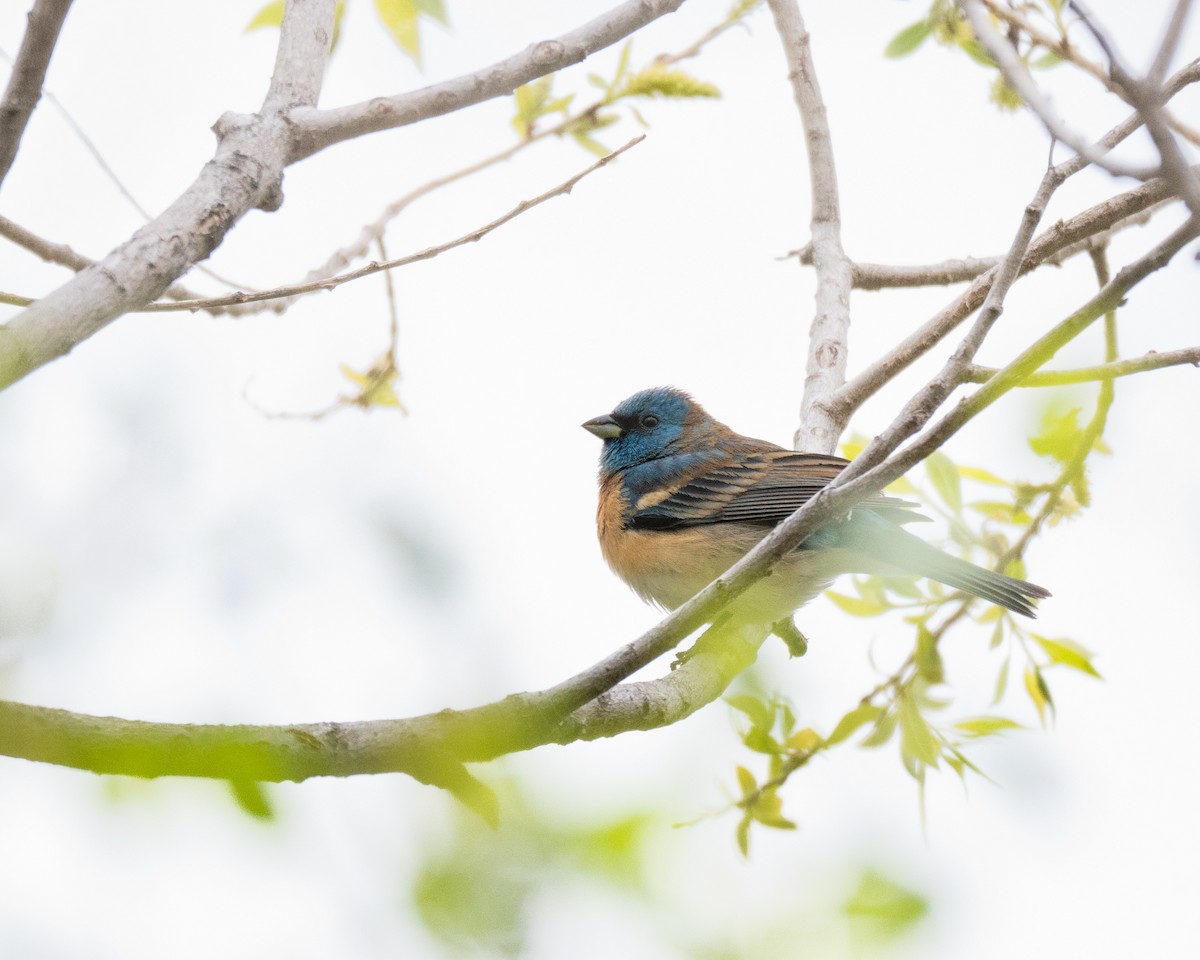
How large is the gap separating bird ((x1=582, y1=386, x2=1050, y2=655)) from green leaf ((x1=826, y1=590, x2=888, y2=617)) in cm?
16

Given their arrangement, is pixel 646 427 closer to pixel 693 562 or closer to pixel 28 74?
pixel 693 562

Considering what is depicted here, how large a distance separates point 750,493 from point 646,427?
1.18 meters

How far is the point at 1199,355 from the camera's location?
259 centimetres

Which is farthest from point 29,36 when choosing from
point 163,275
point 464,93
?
point 464,93

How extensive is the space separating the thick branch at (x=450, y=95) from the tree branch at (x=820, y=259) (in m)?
2.22

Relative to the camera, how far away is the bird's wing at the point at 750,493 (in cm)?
489

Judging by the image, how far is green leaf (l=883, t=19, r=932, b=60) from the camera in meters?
4.97

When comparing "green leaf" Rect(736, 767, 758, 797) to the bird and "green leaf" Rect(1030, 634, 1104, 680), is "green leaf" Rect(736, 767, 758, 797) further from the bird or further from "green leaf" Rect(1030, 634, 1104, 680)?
"green leaf" Rect(1030, 634, 1104, 680)

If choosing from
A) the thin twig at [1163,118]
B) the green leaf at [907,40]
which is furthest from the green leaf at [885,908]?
the green leaf at [907,40]

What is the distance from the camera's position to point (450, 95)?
2949mm

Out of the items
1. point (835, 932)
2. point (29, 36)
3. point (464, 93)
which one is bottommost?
point (835, 932)

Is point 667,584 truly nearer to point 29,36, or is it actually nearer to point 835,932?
point 29,36

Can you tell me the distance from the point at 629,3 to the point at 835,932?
2448 mm

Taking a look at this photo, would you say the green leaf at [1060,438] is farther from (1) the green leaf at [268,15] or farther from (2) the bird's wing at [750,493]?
(1) the green leaf at [268,15]
